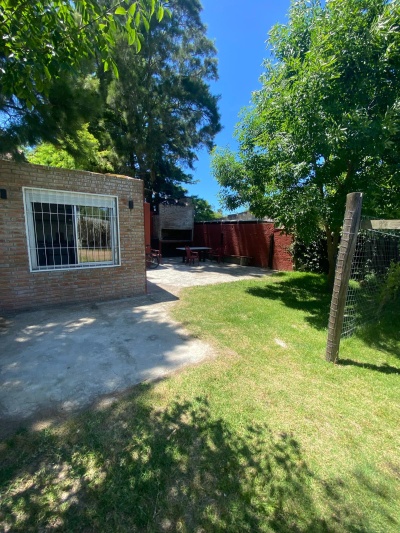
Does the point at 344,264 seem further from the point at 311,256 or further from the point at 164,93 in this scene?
the point at 164,93

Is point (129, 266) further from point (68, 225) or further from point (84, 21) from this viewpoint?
point (84, 21)

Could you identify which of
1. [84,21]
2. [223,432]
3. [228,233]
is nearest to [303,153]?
[84,21]

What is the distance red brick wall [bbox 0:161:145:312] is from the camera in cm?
445

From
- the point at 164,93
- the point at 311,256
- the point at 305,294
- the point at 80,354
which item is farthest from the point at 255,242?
the point at 80,354

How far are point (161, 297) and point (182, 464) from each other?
14.8ft

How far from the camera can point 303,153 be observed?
15.5 feet

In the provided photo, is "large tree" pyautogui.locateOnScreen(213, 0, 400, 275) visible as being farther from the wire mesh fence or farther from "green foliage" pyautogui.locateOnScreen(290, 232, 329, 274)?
"green foliage" pyautogui.locateOnScreen(290, 232, 329, 274)

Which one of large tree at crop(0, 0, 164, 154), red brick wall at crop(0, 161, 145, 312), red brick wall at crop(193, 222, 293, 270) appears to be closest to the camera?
large tree at crop(0, 0, 164, 154)

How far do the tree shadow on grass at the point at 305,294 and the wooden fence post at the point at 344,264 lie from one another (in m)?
1.38

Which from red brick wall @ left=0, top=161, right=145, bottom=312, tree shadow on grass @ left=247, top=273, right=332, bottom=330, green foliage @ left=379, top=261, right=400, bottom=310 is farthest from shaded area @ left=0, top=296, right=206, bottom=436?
green foliage @ left=379, top=261, right=400, bottom=310

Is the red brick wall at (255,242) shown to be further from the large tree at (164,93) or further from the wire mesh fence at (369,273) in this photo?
the large tree at (164,93)

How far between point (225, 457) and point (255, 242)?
10.7 meters

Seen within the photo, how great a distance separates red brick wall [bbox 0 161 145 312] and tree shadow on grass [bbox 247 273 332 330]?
11.4 feet

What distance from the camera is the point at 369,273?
5594 millimetres
